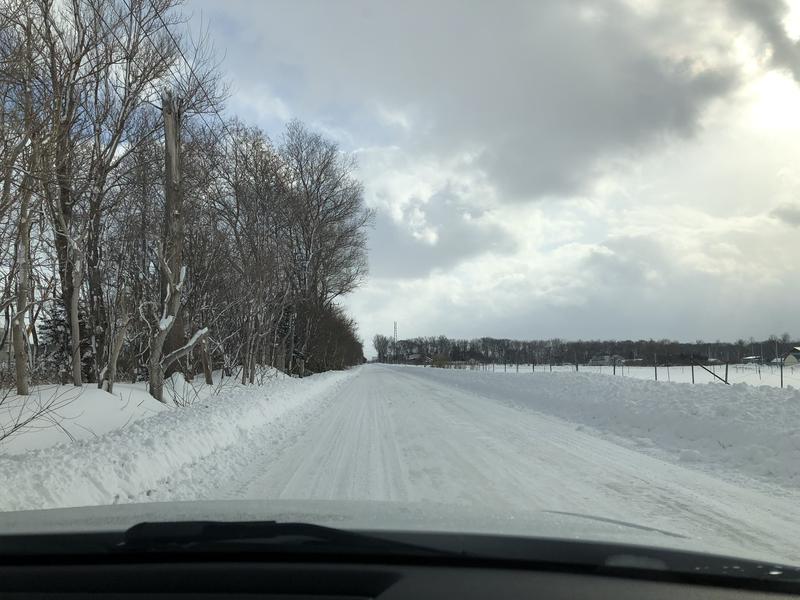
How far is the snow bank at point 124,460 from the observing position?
5617 mm

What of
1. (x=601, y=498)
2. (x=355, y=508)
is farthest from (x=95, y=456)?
(x=601, y=498)

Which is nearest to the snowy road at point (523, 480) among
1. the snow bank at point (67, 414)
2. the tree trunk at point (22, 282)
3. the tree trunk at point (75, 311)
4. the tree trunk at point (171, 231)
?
the snow bank at point (67, 414)

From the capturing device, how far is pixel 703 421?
35.1ft

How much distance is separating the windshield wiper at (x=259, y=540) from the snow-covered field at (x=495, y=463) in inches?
51.8

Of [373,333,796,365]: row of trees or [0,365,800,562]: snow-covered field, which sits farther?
[373,333,796,365]: row of trees

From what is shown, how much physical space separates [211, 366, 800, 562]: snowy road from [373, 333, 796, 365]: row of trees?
51.4 feet

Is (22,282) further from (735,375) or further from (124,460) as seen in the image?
(735,375)

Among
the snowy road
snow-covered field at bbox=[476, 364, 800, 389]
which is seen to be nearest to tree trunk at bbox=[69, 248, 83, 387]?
the snowy road

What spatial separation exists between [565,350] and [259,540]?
102m

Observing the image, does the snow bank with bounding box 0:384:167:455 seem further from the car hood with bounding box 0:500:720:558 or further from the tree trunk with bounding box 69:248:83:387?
the car hood with bounding box 0:500:720:558

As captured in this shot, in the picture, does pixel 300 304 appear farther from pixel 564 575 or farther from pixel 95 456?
pixel 564 575

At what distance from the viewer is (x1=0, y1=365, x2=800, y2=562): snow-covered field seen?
18.4 ft

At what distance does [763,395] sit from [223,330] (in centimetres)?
2079

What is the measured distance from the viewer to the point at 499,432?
11367mm
